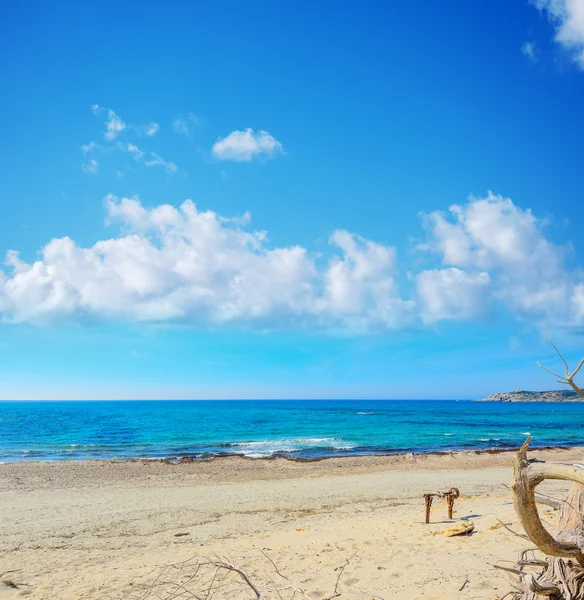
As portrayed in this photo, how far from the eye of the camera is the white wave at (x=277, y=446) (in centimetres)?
3158

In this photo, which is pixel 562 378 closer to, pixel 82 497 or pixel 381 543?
pixel 381 543

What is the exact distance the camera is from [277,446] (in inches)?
1405

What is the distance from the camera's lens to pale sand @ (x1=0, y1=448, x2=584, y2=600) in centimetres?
769

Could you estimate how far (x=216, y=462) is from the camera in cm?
2634

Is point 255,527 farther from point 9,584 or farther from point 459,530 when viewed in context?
point 9,584

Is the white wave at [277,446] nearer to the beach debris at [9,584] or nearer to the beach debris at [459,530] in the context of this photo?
the beach debris at [459,530]

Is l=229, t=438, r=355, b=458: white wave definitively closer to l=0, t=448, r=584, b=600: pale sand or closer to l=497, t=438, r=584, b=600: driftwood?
l=0, t=448, r=584, b=600: pale sand

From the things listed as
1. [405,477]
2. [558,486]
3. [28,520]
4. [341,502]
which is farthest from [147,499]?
[558,486]

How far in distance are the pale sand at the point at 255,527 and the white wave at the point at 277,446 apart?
7.25 metres

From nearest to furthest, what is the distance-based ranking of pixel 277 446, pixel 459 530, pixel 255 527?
pixel 459 530 < pixel 255 527 < pixel 277 446

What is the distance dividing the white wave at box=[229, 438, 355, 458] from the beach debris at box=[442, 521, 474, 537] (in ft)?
67.3

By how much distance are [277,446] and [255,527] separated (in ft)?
77.7

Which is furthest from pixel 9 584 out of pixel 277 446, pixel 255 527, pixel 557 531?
pixel 277 446

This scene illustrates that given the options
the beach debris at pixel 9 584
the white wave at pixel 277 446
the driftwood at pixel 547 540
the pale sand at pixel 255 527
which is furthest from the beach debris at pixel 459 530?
the white wave at pixel 277 446
